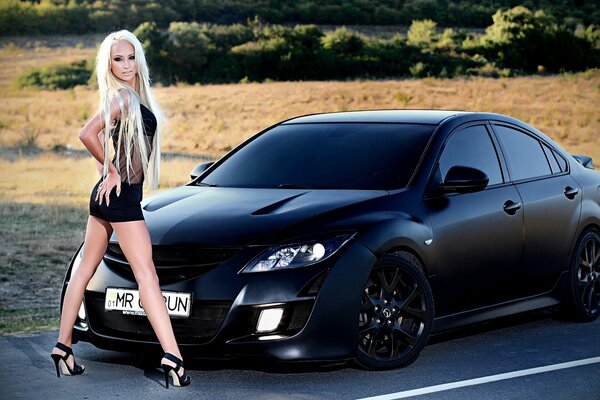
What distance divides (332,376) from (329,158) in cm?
167

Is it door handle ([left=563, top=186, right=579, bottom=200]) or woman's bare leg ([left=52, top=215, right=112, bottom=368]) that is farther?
door handle ([left=563, top=186, right=579, bottom=200])

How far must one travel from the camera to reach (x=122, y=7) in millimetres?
49406

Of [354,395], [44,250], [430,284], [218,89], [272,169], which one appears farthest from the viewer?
[218,89]

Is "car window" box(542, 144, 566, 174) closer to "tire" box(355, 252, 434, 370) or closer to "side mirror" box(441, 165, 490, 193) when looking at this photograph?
"side mirror" box(441, 165, 490, 193)

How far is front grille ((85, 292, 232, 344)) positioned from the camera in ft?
23.0

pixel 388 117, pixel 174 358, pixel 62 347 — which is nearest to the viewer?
pixel 174 358

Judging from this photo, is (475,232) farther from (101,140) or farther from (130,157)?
(101,140)

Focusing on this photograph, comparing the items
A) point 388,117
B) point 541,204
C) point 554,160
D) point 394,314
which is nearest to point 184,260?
point 394,314

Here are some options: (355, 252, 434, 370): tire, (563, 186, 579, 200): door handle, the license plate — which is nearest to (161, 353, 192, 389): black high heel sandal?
the license plate

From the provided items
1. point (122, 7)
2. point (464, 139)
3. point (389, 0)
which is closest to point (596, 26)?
point (389, 0)

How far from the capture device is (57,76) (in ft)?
160

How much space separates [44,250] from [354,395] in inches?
420

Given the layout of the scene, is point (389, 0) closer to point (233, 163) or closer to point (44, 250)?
point (44, 250)

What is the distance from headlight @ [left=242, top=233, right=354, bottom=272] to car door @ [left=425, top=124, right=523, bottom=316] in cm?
92
